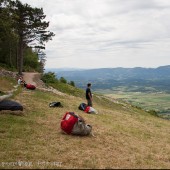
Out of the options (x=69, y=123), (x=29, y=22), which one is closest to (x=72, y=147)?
(x=69, y=123)

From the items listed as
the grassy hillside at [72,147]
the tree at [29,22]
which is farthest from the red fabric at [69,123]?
the tree at [29,22]

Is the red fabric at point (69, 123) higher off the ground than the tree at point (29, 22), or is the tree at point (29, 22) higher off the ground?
the tree at point (29, 22)

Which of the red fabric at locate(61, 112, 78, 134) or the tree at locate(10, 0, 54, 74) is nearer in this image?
the red fabric at locate(61, 112, 78, 134)

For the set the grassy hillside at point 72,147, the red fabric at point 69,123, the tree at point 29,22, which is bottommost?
the grassy hillside at point 72,147

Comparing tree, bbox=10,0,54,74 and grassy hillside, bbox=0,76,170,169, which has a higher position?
tree, bbox=10,0,54,74

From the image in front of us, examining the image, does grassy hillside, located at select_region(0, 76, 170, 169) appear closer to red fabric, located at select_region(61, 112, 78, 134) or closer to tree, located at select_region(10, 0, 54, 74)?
red fabric, located at select_region(61, 112, 78, 134)

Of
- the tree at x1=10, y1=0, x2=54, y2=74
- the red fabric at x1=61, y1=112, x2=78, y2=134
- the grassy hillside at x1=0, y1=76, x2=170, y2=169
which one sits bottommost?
the grassy hillside at x1=0, y1=76, x2=170, y2=169

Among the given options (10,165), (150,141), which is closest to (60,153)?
(10,165)

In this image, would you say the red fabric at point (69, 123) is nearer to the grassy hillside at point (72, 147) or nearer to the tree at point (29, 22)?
the grassy hillside at point (72, 147)

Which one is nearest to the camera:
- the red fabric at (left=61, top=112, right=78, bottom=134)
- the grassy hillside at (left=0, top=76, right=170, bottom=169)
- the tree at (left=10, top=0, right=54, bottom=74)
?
the grassy hillside at (left=0, top=76, right=170, bottom=169)

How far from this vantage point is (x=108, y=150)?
46.0 ft

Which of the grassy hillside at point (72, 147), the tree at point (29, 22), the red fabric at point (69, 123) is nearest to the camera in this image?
the grassy hillside at point (72, 147)

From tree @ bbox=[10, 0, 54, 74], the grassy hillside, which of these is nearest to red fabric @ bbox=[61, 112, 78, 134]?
the grassy hillside

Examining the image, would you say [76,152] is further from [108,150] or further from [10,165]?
[10,165]
